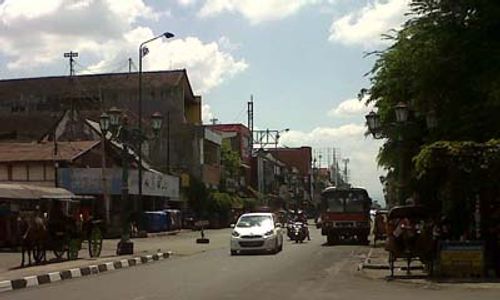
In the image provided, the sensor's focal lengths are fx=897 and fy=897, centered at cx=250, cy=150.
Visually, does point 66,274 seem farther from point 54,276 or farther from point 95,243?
point 95,243

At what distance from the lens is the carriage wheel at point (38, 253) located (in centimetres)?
2820

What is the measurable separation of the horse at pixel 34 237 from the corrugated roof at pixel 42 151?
26599 millimetres

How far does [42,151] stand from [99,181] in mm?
4023

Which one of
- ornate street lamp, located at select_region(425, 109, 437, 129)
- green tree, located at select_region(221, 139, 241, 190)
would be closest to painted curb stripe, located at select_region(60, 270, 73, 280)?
ornate street lamp, located at select_region(425, 109, 437, 129)

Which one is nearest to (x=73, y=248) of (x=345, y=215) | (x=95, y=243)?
(x=95, y=243)

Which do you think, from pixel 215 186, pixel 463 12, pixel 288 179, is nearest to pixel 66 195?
pixel 463 12

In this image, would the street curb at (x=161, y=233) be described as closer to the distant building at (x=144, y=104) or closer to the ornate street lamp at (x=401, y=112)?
the distant building at (x=144, y=104)

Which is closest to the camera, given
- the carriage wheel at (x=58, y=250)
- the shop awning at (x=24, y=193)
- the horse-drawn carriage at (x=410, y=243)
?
the horse-drawn carriage at (x=410, y=243)

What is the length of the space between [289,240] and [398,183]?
15.4m

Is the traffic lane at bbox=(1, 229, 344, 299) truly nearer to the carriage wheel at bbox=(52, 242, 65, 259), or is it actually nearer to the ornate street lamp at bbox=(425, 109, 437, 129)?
the carriage wheel at bbox=(52, 242, 65, 259)

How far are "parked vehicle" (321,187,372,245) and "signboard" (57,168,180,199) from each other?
16378 millimetres

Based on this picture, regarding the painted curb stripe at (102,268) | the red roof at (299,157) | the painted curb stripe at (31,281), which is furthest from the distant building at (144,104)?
the red roof at (299,157)

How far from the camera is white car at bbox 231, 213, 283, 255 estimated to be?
112 ft

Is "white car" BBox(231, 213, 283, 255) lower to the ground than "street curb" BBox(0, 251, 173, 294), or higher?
higher
